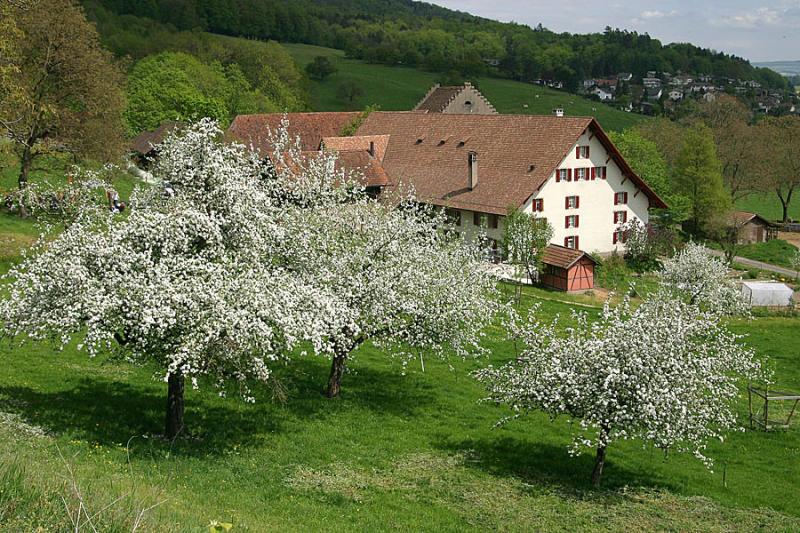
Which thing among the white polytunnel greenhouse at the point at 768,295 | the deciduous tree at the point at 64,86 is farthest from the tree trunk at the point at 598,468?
the white polytunnel greenhouse at the point at 768,295

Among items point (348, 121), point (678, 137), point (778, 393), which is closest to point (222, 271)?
point (778, 393)

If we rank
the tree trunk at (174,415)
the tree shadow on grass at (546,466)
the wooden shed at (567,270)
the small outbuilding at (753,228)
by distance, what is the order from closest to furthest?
the tree trunk at (174,415) → the tree shadow on grass at (546,466) → the wooden shed at (567,270) → the small outbuilding at (753,228)

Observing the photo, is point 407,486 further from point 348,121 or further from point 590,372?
point 348,121

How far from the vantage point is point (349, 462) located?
807 inches

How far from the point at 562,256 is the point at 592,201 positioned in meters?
11.4

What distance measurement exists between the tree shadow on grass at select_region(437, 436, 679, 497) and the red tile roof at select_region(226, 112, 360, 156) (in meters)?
58.9

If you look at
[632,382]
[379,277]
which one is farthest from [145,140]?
[632,382]

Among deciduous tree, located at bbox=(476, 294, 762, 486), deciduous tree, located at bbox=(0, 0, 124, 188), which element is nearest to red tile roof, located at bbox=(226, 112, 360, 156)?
deciduous tree, located at bbox=(0, 0, 124, 188)

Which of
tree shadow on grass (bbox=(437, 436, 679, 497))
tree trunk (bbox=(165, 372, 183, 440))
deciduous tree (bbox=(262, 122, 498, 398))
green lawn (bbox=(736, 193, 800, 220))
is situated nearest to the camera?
tree trunk (bbox=(165, 372, 183, 440))

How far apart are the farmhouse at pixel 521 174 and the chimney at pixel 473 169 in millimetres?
75

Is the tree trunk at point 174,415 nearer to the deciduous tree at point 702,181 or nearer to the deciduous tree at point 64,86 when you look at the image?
the deciduous tree at point 64,86

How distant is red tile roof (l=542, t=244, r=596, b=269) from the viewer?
50344mm

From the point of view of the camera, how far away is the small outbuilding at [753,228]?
77050mm

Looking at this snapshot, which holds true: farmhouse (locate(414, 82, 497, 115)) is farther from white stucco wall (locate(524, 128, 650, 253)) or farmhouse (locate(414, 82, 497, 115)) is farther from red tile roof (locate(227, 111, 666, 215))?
white stucco wall (locate(524, 128, 650, 253))
